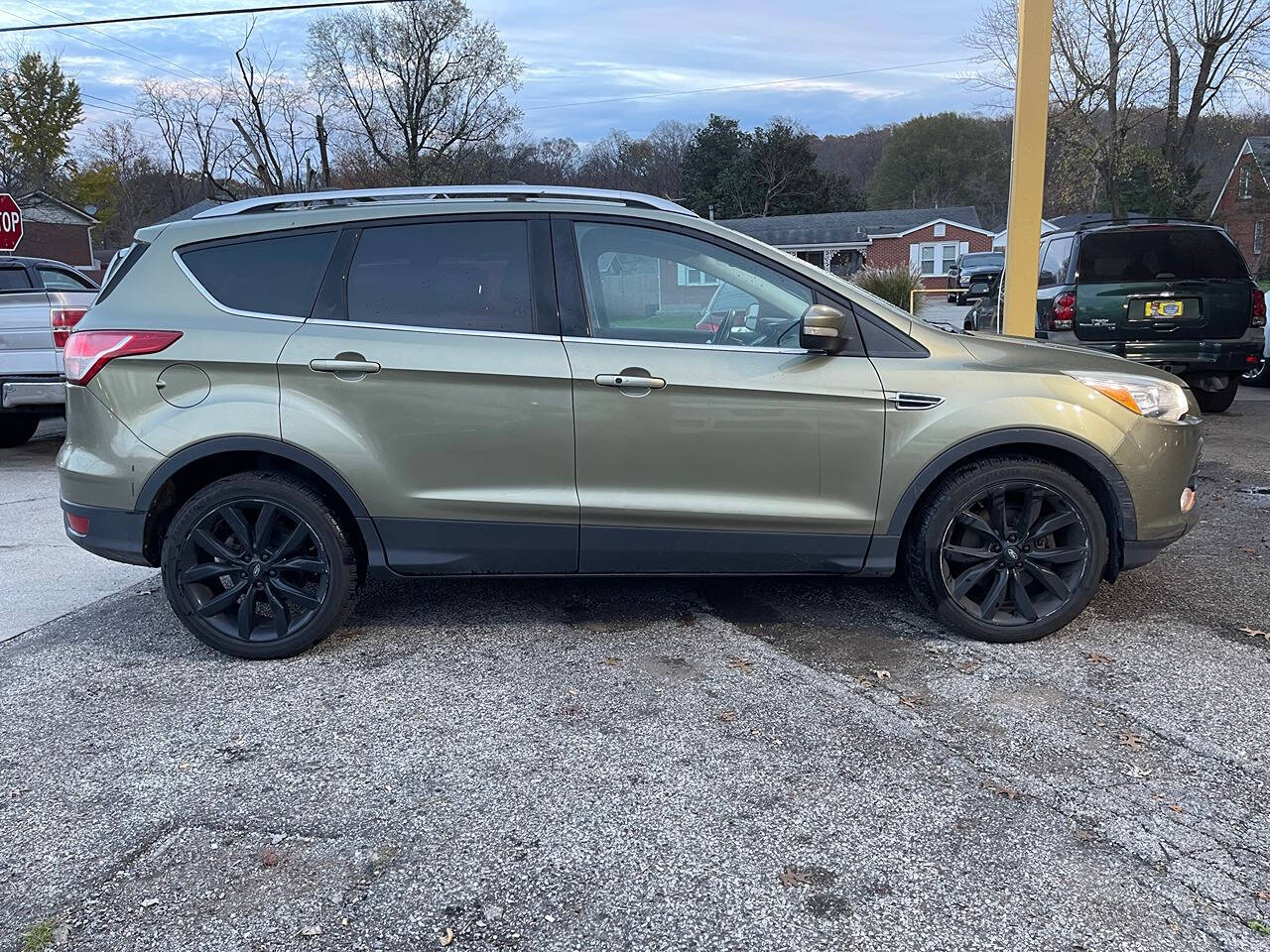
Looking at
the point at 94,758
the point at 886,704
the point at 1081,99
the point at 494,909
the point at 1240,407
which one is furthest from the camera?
the point at 1081,99

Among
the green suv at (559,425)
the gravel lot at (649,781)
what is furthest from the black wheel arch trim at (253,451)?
the gravel lot at (649,781)

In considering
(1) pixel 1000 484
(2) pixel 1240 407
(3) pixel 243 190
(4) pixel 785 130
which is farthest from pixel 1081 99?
(3) pixel 243 190

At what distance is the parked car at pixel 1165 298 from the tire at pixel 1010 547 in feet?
18.2

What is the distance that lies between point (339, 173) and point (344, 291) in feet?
196

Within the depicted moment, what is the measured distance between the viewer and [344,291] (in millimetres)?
4082

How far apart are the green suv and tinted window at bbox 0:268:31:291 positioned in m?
7.09

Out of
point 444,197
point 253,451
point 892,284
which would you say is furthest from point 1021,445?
point 892,284

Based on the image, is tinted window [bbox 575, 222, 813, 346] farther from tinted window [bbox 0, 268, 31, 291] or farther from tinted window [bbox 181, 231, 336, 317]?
tinted window [bbox 0, 268, 31, 291]

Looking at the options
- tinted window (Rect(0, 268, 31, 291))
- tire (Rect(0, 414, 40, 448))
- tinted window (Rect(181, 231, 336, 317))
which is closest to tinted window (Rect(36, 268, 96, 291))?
tinted window (Rect(0, 268, 31, 291))

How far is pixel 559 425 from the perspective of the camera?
156 inches

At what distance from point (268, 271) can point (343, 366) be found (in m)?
0.57

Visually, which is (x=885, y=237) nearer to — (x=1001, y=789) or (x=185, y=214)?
(x=185, y=214)

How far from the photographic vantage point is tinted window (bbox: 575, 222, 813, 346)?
4.03 metres

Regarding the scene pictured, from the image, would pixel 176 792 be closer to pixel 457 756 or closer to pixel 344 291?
pixel 457 756
